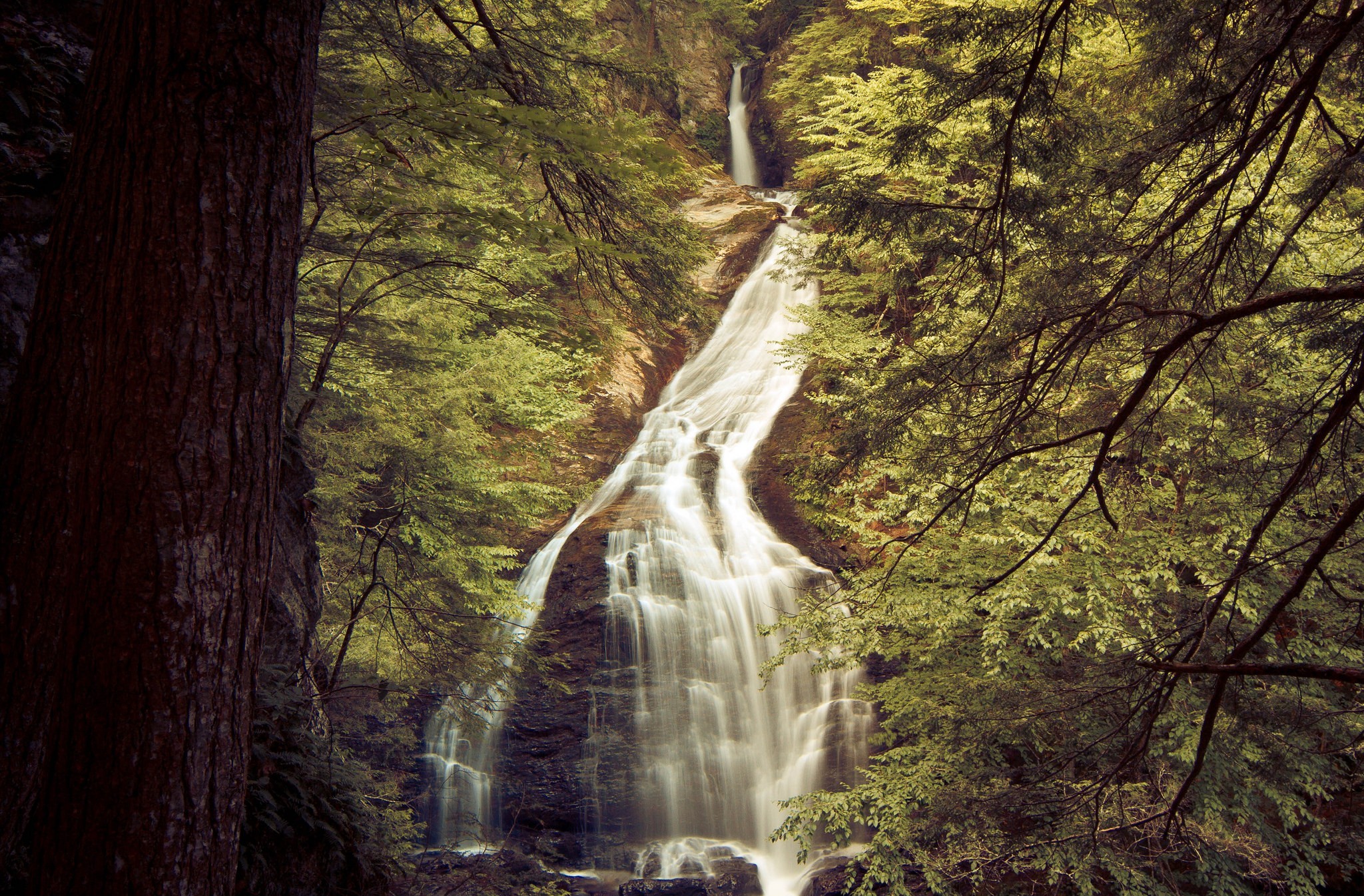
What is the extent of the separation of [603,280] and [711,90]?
81.3ft

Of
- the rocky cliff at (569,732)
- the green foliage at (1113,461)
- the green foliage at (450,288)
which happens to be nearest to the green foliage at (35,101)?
the green foliage at (450,288)

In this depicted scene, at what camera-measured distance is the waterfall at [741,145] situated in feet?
84.6

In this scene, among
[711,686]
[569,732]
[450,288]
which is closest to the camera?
[450,288]

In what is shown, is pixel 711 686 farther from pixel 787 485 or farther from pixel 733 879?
pixel 787 485

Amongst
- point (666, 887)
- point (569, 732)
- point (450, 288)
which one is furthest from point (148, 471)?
point (569, 732)

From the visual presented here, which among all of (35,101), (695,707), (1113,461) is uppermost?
(35,101)

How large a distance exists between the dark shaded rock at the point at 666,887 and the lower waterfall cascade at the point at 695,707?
41cm

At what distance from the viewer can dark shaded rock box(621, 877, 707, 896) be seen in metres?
8.77

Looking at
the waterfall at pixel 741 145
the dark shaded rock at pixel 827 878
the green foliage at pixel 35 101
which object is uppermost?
the waterfall at pixel 741 145

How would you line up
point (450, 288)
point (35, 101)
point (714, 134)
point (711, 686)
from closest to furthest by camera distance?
point (35, 101) → point (450, 288) → point (711, 686) → point (714, 134)

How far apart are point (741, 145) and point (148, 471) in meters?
27.2

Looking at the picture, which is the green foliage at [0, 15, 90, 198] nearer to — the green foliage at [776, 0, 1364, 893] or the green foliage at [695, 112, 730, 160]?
the green foliage at [776, 0, 1364, 893]

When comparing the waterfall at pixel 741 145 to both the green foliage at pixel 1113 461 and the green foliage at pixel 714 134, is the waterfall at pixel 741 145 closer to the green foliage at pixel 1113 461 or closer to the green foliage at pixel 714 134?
the green foliage at pixel 714 134

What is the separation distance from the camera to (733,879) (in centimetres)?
927
